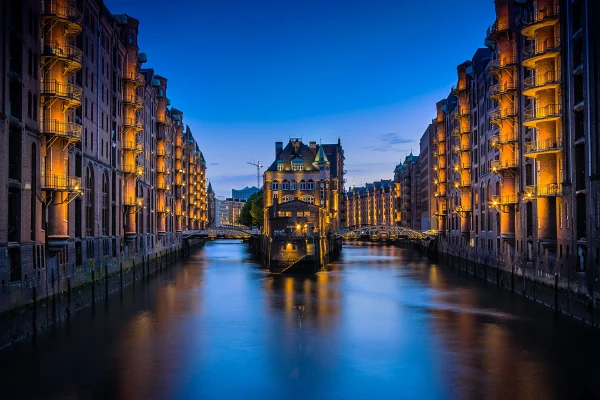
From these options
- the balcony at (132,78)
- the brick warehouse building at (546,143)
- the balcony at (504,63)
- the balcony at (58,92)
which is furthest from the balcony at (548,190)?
the balcony at (132,78)

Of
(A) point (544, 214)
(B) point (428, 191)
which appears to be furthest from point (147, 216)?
(B) point (428, 191)

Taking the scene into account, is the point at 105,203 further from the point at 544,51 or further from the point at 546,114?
the point at 544,51

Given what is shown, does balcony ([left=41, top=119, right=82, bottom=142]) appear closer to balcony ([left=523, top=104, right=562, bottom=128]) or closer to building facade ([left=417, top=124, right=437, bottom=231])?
balcony ([left=523, top=104, right=562, bottom=128])

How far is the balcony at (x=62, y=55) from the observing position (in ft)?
121


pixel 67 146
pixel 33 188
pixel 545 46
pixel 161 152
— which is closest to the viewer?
pixel 33 188

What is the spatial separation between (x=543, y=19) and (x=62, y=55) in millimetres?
30431

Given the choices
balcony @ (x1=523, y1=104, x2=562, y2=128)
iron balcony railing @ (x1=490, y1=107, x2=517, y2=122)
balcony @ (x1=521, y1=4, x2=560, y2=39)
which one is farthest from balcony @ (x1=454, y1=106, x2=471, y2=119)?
balcony @ (x1=521, y1=4, x2=560, y2=39)

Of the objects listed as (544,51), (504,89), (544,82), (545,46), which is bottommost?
(544,82)

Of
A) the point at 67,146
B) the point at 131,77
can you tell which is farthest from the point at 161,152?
the point at 67,146

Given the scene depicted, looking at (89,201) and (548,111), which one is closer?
(548,111)

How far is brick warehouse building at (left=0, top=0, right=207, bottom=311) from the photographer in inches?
1291

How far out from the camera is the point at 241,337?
1356 inches

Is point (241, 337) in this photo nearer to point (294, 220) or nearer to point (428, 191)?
point (294, 220)

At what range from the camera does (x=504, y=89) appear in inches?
2066
